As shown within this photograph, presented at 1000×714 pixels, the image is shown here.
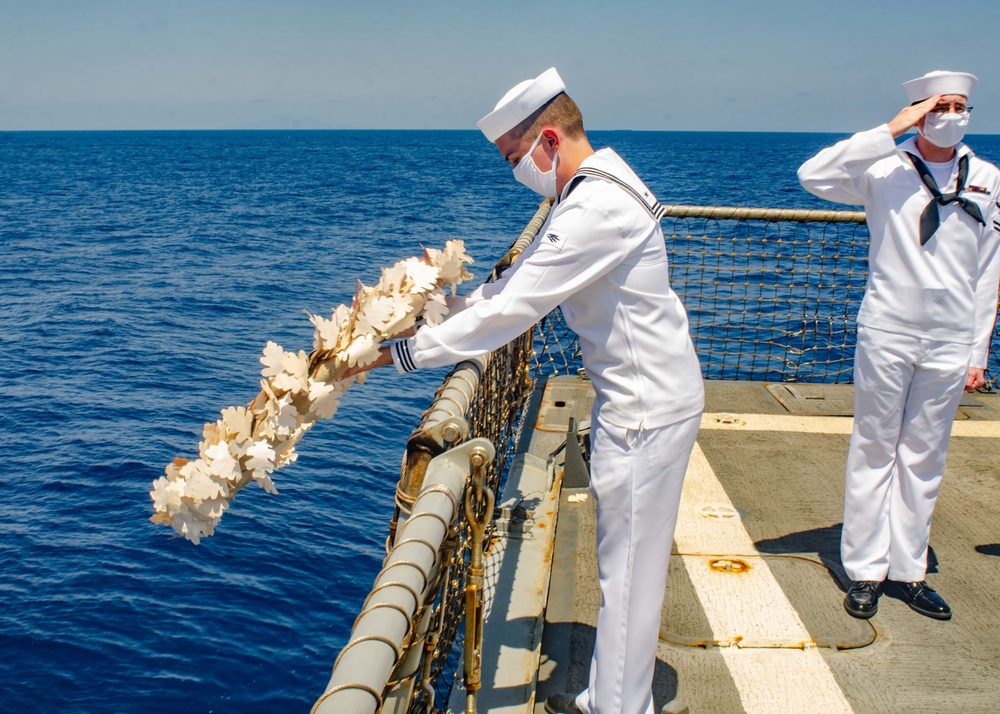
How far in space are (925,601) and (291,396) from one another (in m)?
2.99

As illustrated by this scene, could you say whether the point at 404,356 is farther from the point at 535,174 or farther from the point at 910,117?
the point at 910,117

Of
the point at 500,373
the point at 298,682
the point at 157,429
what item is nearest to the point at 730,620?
the point at 500,373

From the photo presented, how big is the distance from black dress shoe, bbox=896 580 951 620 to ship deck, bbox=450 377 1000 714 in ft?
0.12

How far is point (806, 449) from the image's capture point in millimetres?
5531

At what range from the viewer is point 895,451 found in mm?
3811

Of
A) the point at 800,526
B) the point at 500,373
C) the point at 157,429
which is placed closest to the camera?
the point at 500,373

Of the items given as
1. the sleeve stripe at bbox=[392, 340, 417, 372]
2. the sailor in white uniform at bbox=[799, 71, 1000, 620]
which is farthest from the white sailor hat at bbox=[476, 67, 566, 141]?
the sailor in white uniform at bbox=[799, 71, 1000, 620]

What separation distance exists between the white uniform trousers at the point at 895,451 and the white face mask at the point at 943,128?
2.56 ft

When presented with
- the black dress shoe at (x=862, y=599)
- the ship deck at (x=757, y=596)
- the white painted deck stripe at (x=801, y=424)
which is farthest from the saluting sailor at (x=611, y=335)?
the white painted deck stripe at (x=801, y=424)

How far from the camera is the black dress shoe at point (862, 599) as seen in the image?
3.73m

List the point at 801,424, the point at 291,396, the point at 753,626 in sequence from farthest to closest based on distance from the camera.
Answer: the point at 801,424 → the point at 753,626 → the point at 291,396

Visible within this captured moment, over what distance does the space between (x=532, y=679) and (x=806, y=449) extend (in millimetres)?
3090

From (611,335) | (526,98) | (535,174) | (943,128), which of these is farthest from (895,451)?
(526,98)

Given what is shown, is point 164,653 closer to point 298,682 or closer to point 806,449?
Answer: point 298,682
